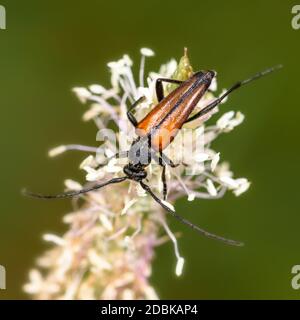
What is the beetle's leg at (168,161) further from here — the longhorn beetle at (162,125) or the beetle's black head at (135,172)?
the beetle's black head at (135,172)

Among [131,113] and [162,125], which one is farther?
[131,113]

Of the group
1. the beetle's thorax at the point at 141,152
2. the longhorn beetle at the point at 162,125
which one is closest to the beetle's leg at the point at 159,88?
the longhorn beetle at the point at 162,125

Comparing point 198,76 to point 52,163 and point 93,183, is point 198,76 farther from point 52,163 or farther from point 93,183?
point 52,163

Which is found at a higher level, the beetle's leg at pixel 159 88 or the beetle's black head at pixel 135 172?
the beetle's leg at pixel 159 88

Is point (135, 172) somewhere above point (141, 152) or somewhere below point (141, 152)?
below

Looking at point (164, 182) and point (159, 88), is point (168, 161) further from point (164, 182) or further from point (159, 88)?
point (159, 88)

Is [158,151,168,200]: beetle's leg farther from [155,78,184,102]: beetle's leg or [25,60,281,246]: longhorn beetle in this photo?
[155,78,184,102]: beetle's leg

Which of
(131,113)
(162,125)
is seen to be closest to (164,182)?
(162,125)

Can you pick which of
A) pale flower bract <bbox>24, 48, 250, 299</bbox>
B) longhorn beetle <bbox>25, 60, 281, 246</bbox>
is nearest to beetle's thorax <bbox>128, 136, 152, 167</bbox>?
longhorn beetle <bbox>25, 60, 281, 246</bbox>
